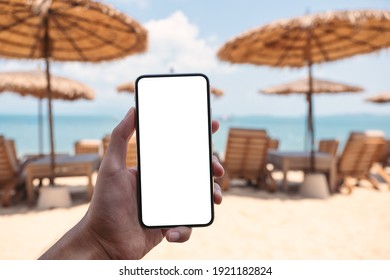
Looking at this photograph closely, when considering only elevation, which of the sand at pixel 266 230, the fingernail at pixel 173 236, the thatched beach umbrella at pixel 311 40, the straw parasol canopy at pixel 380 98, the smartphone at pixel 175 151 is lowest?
the sand at pixel 266 230

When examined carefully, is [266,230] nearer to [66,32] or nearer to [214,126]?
[214,126]

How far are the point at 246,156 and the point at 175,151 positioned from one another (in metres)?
4.37

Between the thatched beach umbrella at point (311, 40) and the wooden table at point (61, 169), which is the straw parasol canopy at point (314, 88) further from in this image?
the wooden table at point (61, 169)

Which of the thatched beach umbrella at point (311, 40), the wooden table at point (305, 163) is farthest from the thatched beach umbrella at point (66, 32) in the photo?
the wooden table at point (305, 163)

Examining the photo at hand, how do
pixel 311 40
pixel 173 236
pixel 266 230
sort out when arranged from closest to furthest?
pixel 173 236 → pixel 266 230 → pixel 311 40

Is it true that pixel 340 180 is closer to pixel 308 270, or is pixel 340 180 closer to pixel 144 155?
pixel 308 270

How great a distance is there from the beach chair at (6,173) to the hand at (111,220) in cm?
387

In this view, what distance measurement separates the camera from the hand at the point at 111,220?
131cm

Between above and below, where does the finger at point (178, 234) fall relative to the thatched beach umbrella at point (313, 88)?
below

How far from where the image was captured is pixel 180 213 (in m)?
1.32

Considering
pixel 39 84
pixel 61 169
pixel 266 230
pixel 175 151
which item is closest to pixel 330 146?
pixel 266 230

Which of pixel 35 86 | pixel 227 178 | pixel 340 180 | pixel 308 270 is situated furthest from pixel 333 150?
pixel 35 86

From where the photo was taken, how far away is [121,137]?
49.3 inches

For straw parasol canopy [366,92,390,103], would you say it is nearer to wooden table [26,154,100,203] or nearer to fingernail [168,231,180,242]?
wooden table [26,154,100,203]
